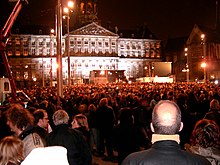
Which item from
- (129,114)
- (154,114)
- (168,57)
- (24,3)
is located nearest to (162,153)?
(154,114)

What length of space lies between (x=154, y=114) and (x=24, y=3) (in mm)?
11840

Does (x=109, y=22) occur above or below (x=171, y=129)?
above

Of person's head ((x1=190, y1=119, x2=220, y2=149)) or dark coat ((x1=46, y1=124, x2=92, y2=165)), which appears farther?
dark coat ((x1=46, y1=124, x2=92, y2=165))

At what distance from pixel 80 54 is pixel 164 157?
10958 cm

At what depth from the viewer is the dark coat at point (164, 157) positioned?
3.25 metres

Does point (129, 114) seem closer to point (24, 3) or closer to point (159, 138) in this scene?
point (159, 138)

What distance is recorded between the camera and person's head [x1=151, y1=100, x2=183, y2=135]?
3.39 metres

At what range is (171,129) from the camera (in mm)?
3398

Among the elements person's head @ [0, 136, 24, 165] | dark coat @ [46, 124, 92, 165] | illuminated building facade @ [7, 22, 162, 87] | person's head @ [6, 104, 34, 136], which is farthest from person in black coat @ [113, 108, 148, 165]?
illuminated building facade @ [7, 22, 162, 87]

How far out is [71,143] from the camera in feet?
20.4

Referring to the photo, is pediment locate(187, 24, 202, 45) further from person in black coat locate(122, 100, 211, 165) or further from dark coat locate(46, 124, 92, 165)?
person in black coat locate(122, 100, 211, 165)

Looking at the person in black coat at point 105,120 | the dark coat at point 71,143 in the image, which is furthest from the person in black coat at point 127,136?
the person in black coat at point 105,120

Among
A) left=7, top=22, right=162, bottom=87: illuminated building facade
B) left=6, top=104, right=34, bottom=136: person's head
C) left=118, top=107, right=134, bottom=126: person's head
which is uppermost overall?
left=7, top=22, right=162, bottom=87: illuminated building facade

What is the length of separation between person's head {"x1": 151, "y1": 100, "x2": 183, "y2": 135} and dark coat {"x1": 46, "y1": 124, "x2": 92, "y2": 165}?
9.72ft
